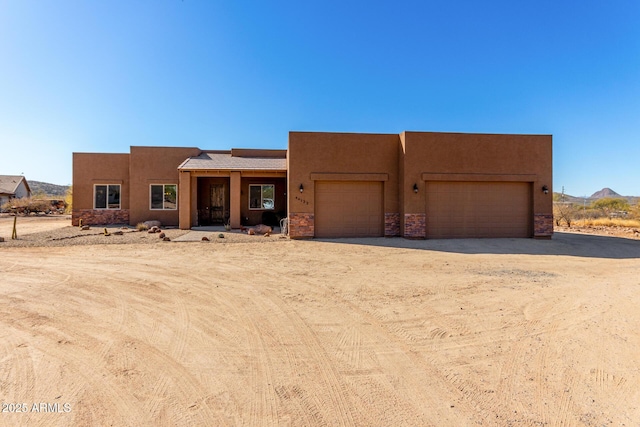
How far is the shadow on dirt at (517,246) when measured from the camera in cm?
1040

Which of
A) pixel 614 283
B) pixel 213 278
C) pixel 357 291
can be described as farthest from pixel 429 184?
pixel 213 278

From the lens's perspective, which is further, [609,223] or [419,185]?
[609,223]

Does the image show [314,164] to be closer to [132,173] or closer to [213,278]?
[213,278]

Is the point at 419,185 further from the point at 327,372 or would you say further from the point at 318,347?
the point at 327,372

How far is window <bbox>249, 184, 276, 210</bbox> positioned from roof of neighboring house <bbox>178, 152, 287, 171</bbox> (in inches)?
59.1

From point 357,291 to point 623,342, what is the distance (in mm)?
3550

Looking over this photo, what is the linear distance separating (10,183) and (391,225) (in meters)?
48.8

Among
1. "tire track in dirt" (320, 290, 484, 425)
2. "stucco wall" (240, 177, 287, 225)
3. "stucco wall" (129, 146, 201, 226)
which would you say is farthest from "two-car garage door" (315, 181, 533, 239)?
"stucco wall" (129, 146, 201, 226)

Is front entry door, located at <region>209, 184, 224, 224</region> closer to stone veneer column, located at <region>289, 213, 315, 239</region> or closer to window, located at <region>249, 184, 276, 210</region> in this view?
window, located at <region>249, 184, 276, 210</region>

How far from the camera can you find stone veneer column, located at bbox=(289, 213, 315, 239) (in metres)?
13.3

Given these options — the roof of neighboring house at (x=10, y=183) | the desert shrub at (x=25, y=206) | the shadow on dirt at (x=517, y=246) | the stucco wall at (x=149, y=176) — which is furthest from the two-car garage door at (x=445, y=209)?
the roof of neighboring house at (x=10, y=183)

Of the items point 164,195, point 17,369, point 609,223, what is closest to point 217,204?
point 164,195

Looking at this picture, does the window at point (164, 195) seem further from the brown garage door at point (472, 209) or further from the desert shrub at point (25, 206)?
the desert shrub at point (25, 206)

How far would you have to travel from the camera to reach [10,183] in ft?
129
